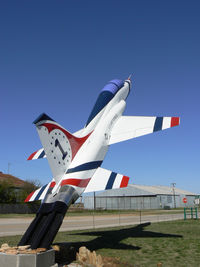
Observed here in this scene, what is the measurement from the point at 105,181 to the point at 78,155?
5.93 feet

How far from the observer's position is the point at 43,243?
8984mm

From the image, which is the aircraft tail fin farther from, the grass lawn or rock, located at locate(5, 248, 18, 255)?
the grass lawn

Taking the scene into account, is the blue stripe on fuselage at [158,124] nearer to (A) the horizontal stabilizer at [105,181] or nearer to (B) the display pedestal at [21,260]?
(A) the horizontal stabilizer at [105,181]

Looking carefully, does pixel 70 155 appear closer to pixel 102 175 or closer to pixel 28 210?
pixel 102 175

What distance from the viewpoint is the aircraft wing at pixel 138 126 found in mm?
14945

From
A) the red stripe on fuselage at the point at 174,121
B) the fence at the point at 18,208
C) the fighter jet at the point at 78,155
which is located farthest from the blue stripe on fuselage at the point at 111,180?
the fence at the point at 18,208

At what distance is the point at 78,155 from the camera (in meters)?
12.7

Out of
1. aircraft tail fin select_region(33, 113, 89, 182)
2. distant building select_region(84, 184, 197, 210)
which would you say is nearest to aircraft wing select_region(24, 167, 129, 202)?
aircraft tail fin select_region(33, 113, 89, 182)

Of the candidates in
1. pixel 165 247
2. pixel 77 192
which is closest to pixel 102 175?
→ pixel 77 192

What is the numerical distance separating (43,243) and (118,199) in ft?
209

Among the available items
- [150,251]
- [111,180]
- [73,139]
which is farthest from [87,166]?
[150,251]

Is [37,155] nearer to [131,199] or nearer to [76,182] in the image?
[76,182]

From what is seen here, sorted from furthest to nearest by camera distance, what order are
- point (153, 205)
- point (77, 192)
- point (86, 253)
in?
point (153, 205) → point (77, 192) → point (86, 253)

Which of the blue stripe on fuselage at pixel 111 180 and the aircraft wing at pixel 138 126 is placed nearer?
the blue stripe on fuselage at pixel 111 180
